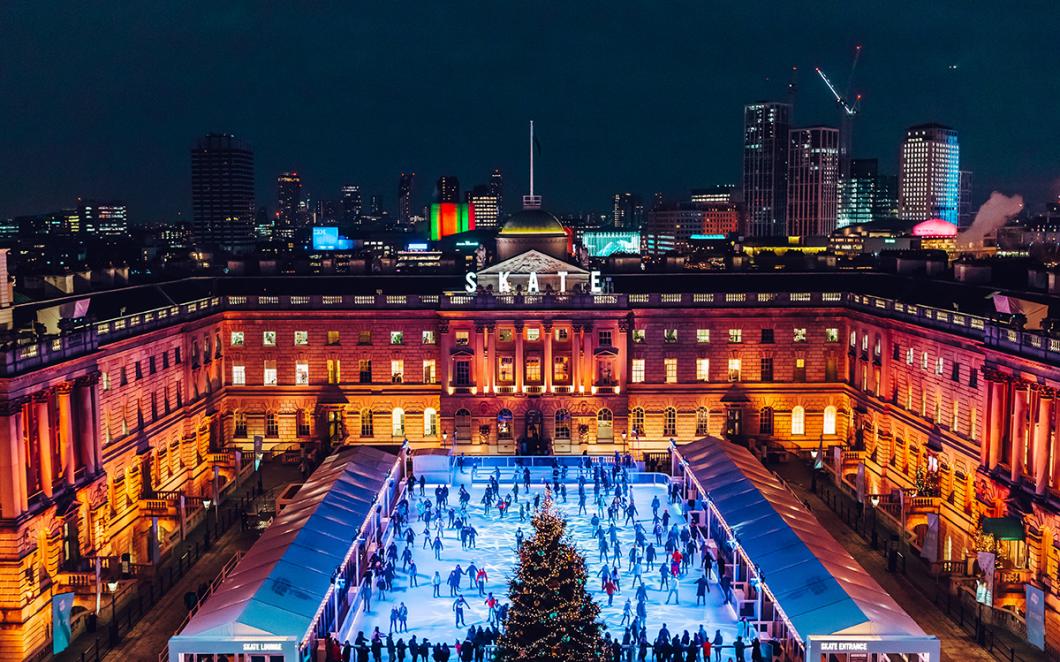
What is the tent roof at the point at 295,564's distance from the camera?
133 feet

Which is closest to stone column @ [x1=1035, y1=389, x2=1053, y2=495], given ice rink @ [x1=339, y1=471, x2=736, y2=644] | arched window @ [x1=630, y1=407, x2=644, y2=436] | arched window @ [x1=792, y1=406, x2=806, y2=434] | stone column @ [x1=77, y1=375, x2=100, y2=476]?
ice rink @ [x1=339, y1=471, x2=736, y2=644]

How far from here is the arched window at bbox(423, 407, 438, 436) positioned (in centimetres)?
8906

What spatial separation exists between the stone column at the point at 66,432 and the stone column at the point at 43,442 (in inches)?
101

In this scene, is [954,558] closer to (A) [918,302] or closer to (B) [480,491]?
(A) [918,302]

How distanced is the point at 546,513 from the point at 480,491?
35.4 metres

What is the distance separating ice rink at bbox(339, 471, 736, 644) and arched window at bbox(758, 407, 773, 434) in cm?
1988

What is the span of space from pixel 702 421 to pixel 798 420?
798 cm

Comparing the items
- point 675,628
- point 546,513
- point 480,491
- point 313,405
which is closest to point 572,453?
point 480,491

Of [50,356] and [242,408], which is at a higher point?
[50,356]

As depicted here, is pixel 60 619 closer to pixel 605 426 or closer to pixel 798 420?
pixel 605 426

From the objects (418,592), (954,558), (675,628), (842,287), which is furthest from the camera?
Result: (842,287)

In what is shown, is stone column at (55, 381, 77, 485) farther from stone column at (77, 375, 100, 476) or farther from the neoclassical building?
the neoclassical building

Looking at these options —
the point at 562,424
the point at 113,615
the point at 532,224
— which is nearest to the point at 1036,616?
the point at 113,615

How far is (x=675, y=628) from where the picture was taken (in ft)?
163
